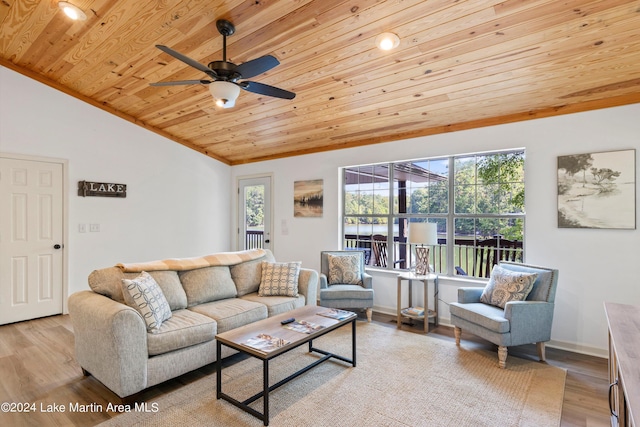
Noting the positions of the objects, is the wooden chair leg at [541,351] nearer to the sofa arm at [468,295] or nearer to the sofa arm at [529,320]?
the sofa arm at [529,320]

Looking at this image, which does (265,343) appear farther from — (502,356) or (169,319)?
(502,356)

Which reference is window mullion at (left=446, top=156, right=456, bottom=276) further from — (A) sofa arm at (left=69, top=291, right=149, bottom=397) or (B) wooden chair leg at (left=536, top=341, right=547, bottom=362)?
(A) sofa arm at (left=69, top=291, right=149, bottom=397)

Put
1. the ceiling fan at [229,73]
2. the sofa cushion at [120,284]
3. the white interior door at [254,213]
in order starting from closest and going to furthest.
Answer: the ceiling fan at [229,73] < the sofa cushion at [120,284] < the white interior door at [254,213]

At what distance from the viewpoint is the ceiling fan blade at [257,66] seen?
2.12 metres

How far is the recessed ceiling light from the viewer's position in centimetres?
265

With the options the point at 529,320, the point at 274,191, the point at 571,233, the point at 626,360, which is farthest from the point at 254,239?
the point at 626,360

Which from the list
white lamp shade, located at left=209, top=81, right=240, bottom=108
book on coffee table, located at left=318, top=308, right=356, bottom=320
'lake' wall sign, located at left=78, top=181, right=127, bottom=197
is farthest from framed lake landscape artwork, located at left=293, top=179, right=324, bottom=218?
white lamp shade, located at left=209, top=81, right=240, bottom=108

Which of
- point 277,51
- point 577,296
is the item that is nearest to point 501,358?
point 577,296

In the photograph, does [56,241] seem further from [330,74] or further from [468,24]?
[468,24]

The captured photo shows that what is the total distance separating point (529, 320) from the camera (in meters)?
2.87

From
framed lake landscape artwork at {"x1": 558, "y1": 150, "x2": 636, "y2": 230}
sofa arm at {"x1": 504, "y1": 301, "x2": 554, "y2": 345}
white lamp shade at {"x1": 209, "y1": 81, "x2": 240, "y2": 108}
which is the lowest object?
sofa arm at {"x1": 504, "y1": 301, "x2": 554, "y2": 345}

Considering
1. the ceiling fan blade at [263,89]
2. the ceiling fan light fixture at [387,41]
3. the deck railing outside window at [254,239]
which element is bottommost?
the deck railing outside window at [254,239]

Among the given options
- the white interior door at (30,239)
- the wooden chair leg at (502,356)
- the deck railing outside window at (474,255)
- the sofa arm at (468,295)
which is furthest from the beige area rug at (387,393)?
the white interior door at (30,239)

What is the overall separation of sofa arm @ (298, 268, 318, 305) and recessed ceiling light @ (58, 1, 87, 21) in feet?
10.4
